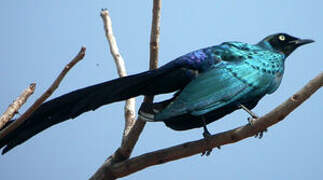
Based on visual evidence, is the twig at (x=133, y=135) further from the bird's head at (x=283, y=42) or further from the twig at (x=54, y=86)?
the bird's head at (x=283, y=42)

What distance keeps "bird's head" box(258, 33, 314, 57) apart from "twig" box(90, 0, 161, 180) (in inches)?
69.5

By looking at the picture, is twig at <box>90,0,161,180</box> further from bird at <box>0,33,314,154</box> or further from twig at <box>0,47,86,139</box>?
twig at <box>0,47,86,139</box>

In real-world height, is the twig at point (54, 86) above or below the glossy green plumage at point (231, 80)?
above

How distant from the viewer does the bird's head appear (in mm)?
6000

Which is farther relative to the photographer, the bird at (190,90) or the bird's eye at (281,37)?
the bird's eye at (281,37)

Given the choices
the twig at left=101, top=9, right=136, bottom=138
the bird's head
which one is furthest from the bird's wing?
the bird's head

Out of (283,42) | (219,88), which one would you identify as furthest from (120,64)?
(283,42)

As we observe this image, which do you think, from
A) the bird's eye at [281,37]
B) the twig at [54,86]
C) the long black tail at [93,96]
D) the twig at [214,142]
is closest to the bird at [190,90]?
the long black tail at [93,96]

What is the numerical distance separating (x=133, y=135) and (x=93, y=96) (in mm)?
462

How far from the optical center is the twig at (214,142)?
3.82 meters

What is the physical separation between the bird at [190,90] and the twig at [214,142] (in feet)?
0.99

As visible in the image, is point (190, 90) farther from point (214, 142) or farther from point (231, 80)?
point (214, 142)

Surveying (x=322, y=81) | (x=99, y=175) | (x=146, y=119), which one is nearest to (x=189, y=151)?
(x=146, y=119)

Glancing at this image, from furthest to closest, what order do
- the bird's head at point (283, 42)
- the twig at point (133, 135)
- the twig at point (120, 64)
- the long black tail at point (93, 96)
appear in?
1. the bird's head at point (283, 42)
2. the twig at point (120, 64)
3. the twig at point (133, 135)
4. the long black tail at point (93, 96)
